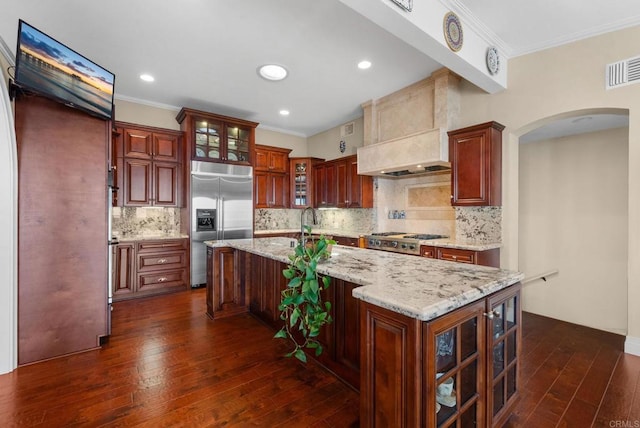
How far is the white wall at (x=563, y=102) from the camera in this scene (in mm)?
2584

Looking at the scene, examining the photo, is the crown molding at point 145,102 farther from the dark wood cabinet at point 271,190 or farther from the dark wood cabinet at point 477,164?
the dark wood cabinet at point 477,164

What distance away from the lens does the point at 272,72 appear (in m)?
3.69

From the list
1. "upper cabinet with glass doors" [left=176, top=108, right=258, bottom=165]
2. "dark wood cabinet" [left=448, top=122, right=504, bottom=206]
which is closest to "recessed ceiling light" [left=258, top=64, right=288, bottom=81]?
"upper cabinet with glass doors" [left=176, top=108, right=258, bottom=165]

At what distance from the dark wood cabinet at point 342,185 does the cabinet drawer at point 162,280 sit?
2922mm

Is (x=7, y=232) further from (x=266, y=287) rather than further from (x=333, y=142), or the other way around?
(x=333, y=142)

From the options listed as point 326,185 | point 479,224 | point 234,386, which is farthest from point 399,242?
point 234,386

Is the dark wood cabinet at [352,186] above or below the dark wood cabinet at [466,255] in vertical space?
above

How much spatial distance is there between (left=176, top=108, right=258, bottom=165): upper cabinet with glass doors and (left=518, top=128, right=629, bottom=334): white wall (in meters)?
4.55

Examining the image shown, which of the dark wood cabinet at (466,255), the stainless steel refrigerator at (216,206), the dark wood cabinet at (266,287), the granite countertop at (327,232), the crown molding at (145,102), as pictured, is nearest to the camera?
the dark wood cabinet at (266,287)

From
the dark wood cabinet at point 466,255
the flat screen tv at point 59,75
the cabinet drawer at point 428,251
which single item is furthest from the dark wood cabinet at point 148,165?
the dark wood cabinet at point 466,255

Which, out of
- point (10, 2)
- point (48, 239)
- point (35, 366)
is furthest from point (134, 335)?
point (10, 2)

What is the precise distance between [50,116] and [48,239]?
1038 mm

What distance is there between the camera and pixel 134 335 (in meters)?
2.87

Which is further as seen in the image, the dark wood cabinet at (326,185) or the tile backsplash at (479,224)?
the dark wood cabinet at (326,185)
